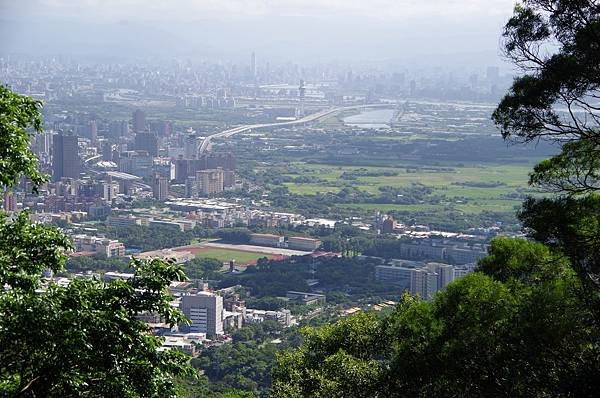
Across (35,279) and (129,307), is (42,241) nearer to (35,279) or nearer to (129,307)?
(35,279)

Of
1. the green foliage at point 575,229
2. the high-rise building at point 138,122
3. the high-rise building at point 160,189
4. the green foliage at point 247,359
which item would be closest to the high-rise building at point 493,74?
the high-rise building at point 138,122

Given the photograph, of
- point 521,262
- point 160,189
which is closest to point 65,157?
point 160,189

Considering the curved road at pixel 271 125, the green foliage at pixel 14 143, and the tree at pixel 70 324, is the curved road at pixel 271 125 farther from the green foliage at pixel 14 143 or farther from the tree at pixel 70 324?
the tree at pixel 70 324

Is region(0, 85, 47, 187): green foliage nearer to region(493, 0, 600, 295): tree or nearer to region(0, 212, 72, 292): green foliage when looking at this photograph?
region(0, 212, 72, 292): green foliage

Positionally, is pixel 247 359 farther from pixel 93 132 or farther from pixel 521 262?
pixel 93 132

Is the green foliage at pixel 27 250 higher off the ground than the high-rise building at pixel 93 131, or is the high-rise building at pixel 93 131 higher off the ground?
the green foliage at pixel 27 250

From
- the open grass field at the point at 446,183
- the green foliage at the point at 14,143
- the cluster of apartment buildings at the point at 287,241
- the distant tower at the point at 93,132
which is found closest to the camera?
the green foliage at the point at 14,143

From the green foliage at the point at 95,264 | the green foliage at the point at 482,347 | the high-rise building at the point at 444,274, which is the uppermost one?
the green foliage at the point at 482,347
